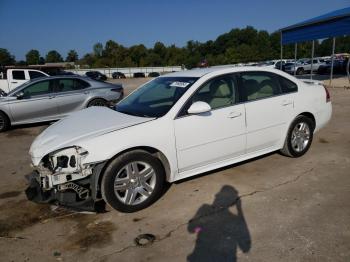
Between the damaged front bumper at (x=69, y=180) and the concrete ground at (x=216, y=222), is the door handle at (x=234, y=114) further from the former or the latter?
the damaged front bumper at (x=69, y=180)

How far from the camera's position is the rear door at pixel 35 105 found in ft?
30.9

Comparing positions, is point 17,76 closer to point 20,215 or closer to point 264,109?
point 20,215

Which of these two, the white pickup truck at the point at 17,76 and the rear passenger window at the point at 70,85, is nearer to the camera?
the rear passenger window at the point at 70,85

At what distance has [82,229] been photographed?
3.71 meters

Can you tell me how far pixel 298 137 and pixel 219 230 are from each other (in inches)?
107

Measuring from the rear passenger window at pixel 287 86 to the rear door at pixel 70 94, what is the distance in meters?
6.47

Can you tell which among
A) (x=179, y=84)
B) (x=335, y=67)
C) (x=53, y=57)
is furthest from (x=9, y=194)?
(x=53, y=57)

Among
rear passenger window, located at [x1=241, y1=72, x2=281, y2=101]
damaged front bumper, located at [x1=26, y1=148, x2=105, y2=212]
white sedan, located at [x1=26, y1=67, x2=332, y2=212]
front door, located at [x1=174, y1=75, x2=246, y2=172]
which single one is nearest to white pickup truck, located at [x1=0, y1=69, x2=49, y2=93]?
white sedan, located at [x1=26, y1=67, x2=332, y2=212]

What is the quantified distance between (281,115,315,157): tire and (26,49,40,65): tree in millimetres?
120415

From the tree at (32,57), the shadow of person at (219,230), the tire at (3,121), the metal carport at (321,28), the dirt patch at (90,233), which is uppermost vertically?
the tree at (32,57)

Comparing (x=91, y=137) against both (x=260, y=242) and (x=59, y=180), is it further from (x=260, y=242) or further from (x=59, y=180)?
(x=260, y=242)

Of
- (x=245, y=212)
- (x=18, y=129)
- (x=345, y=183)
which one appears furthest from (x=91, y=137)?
(x=18, y=129)

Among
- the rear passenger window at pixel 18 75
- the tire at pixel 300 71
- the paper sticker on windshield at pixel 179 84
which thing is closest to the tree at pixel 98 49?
the tire at pixel 300 71

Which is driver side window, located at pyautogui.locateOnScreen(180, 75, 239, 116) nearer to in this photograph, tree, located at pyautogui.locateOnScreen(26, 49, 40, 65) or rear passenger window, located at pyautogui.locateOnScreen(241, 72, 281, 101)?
rear passenger window, located at pyautogui.locateOnScreen(241, 72, 281, 101)
